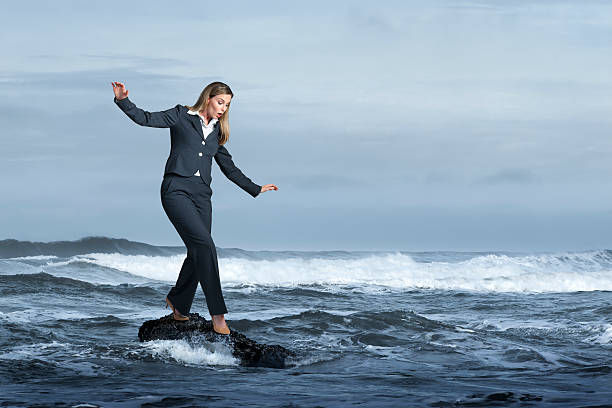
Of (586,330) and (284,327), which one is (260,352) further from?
(586,330)

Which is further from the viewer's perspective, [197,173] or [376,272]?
[376,272]

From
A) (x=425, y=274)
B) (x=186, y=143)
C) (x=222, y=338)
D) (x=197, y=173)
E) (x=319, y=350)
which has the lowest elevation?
(x=319, y=350)

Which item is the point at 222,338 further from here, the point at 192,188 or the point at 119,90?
the point at 119,90

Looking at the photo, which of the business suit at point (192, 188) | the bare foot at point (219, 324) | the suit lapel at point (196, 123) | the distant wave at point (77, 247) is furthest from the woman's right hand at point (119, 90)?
the distant wave at point (77, 247)

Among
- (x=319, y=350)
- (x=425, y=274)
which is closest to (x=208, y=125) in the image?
(x=319, y=350)

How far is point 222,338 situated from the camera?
6.99 m

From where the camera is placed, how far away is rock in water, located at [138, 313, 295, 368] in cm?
675

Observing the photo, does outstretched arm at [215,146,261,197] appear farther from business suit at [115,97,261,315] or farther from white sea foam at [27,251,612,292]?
white sea foam at [27,251,612,292]

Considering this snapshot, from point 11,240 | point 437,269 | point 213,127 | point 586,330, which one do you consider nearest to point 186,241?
point 213,127

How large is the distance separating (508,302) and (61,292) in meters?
7.90

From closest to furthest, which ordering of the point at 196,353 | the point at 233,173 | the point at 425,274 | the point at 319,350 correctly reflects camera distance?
the point at 196,353
the point at 233,173
the point at 319,350
the point at 425,274

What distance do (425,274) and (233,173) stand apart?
57.9ft

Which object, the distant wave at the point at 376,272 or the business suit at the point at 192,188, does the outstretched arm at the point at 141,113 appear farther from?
the distant wave at the point at 376,272

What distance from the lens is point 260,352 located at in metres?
6.76
